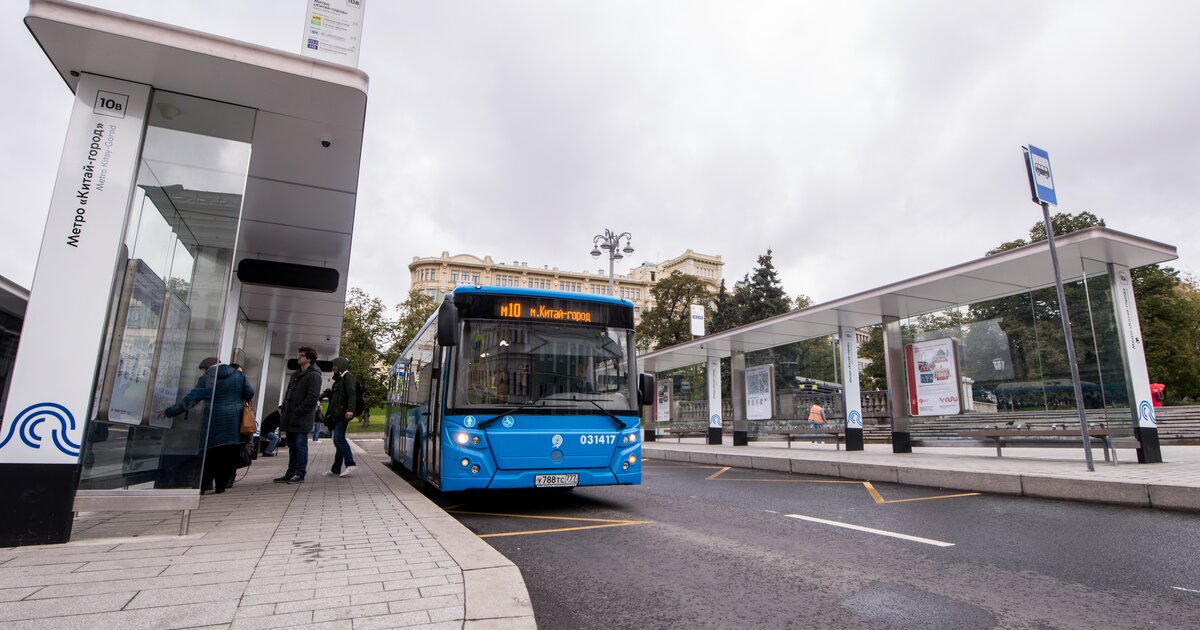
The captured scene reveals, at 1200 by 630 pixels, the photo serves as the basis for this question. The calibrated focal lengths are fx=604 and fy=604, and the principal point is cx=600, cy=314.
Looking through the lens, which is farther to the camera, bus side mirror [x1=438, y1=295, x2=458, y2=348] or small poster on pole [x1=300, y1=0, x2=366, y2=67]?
bus side mirror [x1=438, y1=295, x2=458, y2=348]

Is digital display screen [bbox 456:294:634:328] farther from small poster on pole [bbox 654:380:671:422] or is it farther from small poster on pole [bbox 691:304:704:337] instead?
small poster on pole [bbox 691:304:704:337]

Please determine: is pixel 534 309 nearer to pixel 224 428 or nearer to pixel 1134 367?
pixel 224 428

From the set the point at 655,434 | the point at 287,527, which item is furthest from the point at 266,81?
the point at 655,434

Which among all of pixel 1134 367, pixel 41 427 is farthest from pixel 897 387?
pixel 41 427

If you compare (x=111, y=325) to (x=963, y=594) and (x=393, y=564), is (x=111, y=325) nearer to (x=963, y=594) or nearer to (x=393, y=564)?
(x=393, y=564)

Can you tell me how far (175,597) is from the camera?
3.05 meters

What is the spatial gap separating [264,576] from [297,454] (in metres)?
6.30

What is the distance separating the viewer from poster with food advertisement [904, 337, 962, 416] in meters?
13.2

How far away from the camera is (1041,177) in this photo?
31.9 feet

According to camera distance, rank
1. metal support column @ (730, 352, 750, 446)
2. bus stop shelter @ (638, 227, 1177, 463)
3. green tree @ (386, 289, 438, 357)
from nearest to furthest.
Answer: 1. bus stop shelter @ (638, 227, 1177, 463)
2. metal support column @ (730, 352, 750, 446)
3. green tree @ (386, 289, 438, 357)

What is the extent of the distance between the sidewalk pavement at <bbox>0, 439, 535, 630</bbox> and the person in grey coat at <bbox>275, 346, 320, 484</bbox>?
3047mm

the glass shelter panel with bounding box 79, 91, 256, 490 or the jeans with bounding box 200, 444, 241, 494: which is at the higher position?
the glass shelter panel with bounding box 79, 91, 256, 490

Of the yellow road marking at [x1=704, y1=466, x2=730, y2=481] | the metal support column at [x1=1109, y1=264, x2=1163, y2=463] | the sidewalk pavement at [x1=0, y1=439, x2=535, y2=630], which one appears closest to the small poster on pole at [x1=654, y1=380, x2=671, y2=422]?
the yellow road marking at [x1=704, y1=466, x2=730, y2=481]

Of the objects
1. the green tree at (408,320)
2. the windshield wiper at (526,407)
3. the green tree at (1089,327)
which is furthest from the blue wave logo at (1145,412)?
the green tree at (408,320)
